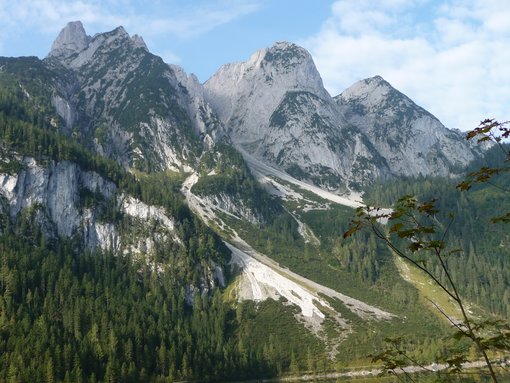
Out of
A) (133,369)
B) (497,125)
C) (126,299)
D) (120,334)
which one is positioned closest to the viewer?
(497,125)

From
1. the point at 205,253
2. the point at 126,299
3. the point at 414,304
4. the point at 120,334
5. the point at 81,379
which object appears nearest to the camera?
the point at 81,379

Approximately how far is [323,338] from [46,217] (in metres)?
111

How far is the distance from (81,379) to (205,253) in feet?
310

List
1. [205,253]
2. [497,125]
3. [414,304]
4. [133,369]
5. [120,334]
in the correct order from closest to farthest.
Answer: [497,125] → [133,369] → [120,334] → [414,304] → [205,253]

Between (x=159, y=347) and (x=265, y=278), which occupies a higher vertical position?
(x=265, y=278)

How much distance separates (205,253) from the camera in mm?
195750

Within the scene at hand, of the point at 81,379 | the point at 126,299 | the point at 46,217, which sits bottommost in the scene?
the point at 81,379

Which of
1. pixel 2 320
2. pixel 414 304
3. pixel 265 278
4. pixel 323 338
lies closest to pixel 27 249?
pixel 2 320

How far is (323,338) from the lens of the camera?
154 meters

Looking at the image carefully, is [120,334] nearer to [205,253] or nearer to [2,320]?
[2,320]

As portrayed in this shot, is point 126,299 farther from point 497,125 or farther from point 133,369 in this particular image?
point 497,125

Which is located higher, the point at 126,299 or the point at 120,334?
the point at 126,299

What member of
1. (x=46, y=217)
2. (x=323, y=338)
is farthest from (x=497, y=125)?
(x=46, y=217)

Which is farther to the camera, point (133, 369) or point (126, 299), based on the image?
point (126, 299)
